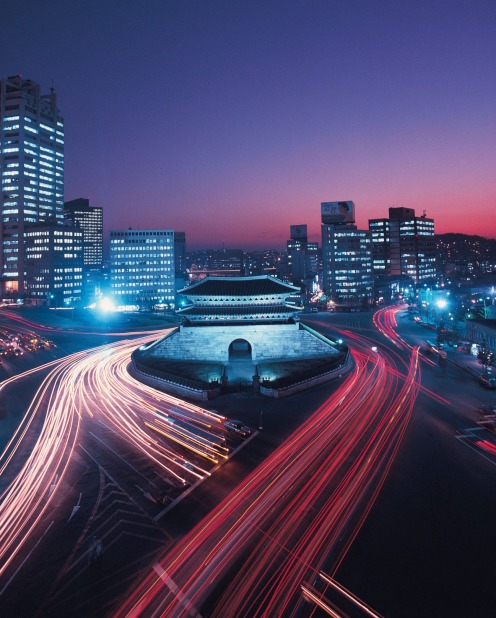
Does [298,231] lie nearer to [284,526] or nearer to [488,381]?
[488,381]

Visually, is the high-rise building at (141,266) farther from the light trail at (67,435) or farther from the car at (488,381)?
the car at (488,381)

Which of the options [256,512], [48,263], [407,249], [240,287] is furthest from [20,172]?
[407,249]

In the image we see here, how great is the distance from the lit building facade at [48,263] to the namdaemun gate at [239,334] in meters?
93.7

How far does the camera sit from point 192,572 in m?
13.4

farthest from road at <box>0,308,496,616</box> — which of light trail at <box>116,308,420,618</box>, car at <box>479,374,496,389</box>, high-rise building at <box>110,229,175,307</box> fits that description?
high-rise building at <box>110,229,175,307</box>

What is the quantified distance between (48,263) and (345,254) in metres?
98.1

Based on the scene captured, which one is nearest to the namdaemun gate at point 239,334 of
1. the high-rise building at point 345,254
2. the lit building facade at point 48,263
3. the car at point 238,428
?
the car at point 238,428

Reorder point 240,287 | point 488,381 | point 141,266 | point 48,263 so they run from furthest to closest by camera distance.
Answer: point 141,266 → point 48,263 → point 240,287 → point 488,381

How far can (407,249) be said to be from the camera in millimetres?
173625

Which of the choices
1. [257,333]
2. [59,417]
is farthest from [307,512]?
[257,333]

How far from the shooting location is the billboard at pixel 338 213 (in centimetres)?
13200

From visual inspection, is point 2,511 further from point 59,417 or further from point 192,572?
point 59,417

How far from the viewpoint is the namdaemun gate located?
4297 cm

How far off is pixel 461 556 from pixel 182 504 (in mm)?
11210
